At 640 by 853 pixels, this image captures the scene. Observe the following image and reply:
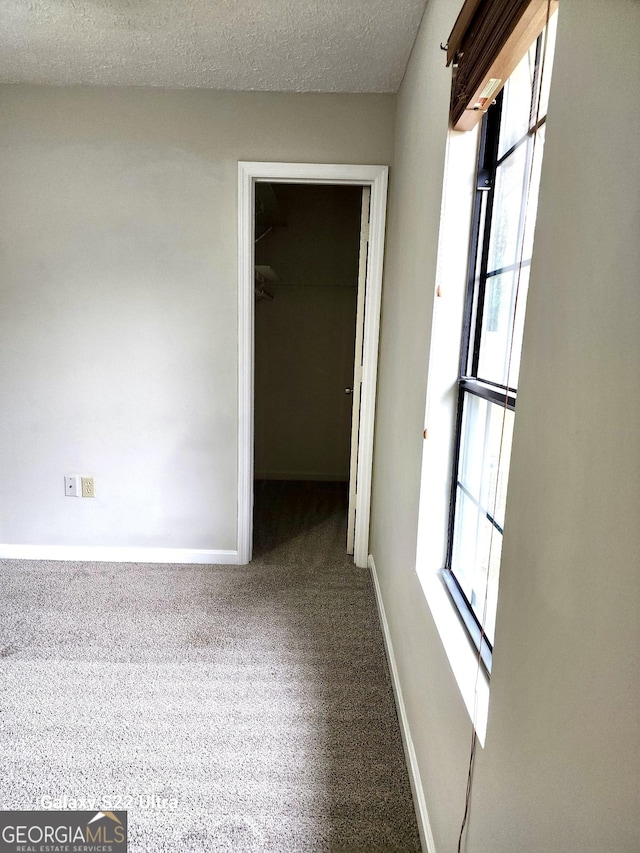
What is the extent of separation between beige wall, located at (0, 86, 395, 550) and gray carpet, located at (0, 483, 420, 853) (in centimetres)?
46

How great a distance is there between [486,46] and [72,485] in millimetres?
2865

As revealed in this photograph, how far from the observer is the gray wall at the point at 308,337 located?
14.3ft

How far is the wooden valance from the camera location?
89cm

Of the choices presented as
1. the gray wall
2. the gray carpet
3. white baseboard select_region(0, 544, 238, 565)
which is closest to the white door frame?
white baseboard select_region(0, 544, 238, 565)

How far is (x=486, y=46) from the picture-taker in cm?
103

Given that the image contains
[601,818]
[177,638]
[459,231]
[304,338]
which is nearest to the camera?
[601,818]

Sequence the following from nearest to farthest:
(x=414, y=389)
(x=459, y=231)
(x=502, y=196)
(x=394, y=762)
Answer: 1. (x=502, y=196)
2. (x=459, y=231)
3. (x=394, y=762)
4. (x=414, y=389)

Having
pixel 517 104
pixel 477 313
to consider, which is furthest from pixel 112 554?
pixel 517 104

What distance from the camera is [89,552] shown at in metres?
3.01

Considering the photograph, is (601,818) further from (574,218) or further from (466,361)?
(466,361)

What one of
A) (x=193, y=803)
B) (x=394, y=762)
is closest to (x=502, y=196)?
(x=394, y=762)

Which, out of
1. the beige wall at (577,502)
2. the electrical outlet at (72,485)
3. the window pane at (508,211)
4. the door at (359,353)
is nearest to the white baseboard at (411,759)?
the beige wall at (577,502)

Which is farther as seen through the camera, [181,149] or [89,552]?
[89,552]

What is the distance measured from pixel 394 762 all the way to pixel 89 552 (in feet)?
7.12
